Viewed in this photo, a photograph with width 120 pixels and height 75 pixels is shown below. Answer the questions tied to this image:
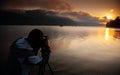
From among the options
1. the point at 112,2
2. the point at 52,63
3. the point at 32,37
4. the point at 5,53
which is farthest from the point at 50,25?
the point at 32,37

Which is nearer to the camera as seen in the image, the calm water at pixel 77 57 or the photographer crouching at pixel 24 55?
the photographer crouching at pixel 24 55

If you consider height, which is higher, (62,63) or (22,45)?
(22,45)

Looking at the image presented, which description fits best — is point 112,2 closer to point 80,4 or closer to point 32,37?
point 80,4

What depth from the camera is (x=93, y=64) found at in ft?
7.95

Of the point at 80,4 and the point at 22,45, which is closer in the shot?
the point at 22,45

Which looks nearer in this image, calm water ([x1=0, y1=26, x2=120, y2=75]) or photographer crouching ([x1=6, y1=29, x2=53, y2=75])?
photographer crouching ([x1=6, y1=29, x2=53, y2=75])

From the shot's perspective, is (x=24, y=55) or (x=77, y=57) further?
(x=77, y=57)

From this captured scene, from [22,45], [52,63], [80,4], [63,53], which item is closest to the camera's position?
[22,45]

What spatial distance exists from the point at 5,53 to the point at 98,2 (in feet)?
4.04

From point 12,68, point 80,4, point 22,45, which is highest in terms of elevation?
point 80,4

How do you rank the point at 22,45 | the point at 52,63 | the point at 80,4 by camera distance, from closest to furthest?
the point at 22,45, the point at 52,63, the point at 80,4

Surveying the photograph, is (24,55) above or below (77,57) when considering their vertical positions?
above

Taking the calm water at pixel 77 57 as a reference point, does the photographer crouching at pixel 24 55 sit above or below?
above

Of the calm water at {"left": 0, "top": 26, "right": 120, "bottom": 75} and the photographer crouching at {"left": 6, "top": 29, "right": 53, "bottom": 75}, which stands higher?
the photographer crouching at {"left": 6, "top": 29, "right": 53, "bottom": 75}
